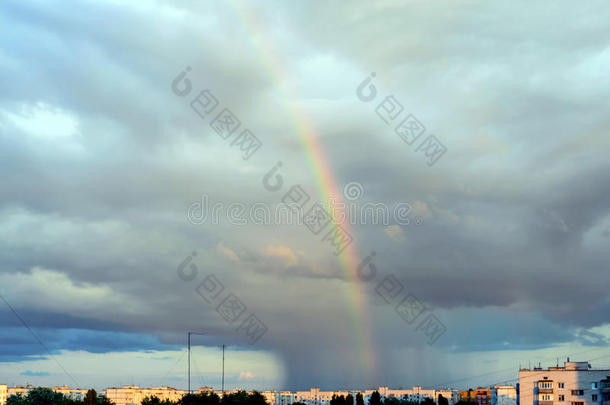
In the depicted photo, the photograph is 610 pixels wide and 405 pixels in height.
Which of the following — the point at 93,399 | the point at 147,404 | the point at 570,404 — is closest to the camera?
the point at 147,404

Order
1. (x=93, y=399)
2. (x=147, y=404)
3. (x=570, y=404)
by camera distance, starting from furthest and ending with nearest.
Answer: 1. (x=93, y=399)
2. (x=570, y=404)
3. (x=147, y=404)

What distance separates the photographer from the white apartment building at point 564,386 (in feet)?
579

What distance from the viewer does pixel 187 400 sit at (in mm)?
163250

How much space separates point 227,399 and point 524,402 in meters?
81.0

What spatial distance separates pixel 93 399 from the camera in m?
Result: 197

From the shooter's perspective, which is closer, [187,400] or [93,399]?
[187,400]

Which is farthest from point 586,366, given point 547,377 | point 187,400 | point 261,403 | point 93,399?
point 93,399

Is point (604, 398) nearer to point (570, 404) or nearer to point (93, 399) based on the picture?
point (570, 404)

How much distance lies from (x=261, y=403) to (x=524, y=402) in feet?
242

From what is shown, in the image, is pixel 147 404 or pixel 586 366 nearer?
pixel 147 404

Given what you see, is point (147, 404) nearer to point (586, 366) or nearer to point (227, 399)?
point (227, 399)

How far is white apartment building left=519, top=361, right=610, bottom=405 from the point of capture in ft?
579

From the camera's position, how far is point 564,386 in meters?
184

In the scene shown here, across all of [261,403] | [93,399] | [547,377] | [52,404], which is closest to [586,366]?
[547,377]
